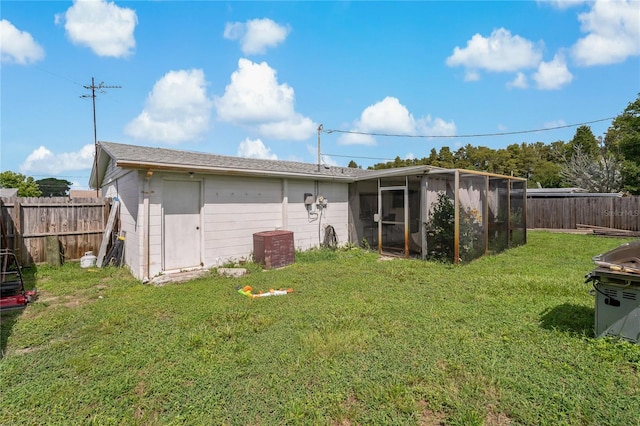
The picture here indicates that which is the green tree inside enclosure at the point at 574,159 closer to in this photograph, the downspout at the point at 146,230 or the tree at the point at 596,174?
the tree at the point at 596,174

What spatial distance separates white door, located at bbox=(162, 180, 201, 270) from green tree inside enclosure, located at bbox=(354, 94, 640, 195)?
14.2 m

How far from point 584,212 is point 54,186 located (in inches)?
2579

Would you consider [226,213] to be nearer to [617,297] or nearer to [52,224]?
[52,224]

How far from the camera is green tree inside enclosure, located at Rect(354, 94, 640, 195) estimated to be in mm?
17469

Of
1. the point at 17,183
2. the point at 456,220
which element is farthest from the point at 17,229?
the point at 17,183

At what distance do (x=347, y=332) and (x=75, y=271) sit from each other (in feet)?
20.9

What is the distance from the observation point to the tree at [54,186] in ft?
154

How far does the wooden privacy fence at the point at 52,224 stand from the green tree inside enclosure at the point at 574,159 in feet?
53.7

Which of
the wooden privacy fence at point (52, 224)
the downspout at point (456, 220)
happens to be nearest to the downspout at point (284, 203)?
the downspout at point (456, 220)

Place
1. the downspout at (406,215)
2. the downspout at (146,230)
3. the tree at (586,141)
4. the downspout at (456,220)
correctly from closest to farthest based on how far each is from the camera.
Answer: the downspout at (146,230) < the downspout at (456,220) < the downspout at (406,215) < the tree at (586,141)

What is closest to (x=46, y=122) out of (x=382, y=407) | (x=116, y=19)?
(x=116, y=19)

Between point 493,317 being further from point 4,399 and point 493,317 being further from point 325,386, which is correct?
point 4,399

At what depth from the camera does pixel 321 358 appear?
2.81 metres

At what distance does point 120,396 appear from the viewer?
233 centimetres
